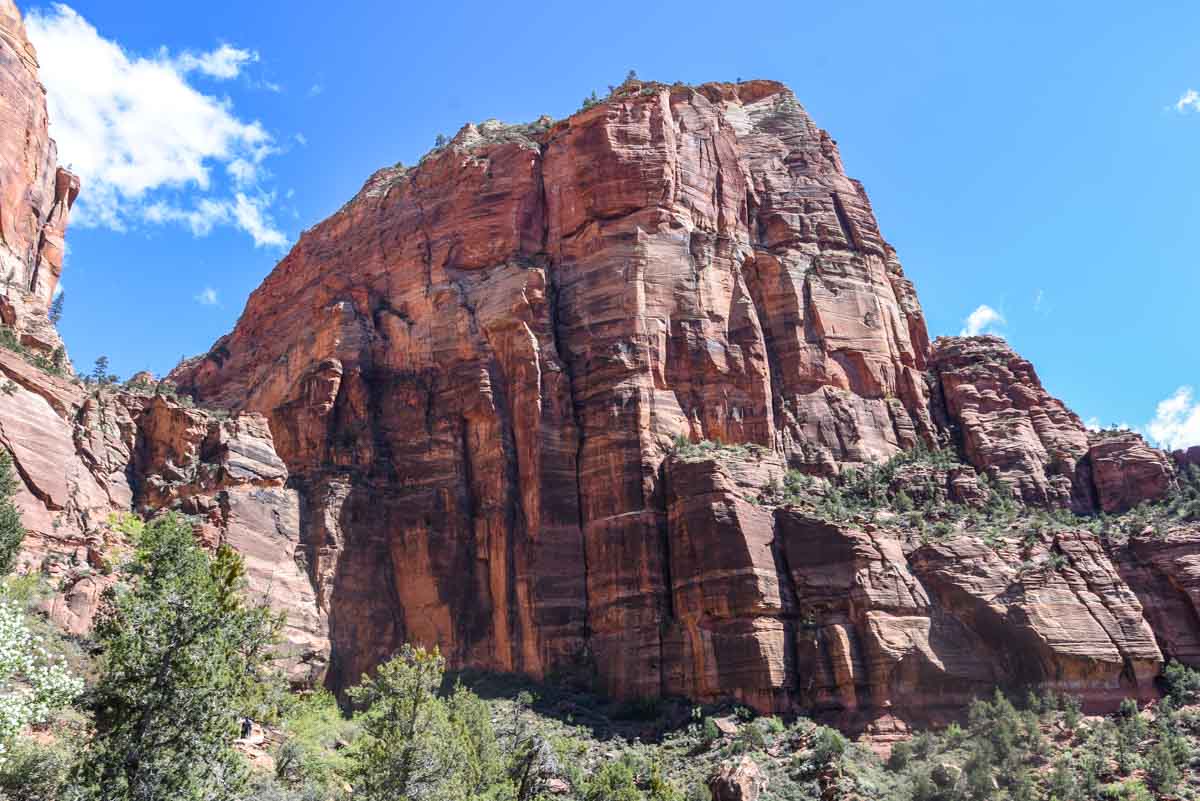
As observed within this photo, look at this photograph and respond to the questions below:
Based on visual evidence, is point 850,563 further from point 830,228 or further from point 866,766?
point 830,228

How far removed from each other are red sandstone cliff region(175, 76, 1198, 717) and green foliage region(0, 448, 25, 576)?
22.1m

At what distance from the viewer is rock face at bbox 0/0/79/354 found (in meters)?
52.3

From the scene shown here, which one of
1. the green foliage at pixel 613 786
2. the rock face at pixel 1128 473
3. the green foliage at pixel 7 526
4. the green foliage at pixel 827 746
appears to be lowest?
the green foliage at pixel 613 786

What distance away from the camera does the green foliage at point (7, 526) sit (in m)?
32.5

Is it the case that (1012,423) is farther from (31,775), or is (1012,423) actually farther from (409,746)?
(31,775)

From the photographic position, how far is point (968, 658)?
48.3m

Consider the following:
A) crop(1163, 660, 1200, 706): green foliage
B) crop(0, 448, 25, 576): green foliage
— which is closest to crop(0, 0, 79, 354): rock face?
crop(0, 448, 25, 576): green foliage

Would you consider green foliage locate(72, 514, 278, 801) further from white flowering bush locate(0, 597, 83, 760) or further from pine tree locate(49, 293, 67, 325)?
pine tree locate(49, 293, 67, 325)

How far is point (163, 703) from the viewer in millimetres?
22359

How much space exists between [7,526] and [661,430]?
35.0 meters

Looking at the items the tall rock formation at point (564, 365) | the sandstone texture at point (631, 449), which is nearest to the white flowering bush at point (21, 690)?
the sandstone texture at point (631, 449)

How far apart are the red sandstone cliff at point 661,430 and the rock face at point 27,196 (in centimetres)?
1566

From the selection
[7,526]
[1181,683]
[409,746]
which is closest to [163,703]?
[409,746]

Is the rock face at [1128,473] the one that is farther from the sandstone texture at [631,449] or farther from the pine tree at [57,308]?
the pine tree at [57,308]
